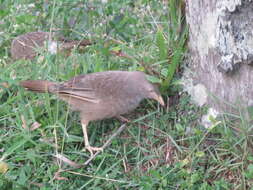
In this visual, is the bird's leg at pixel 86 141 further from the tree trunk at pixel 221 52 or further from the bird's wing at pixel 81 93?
the tree trunk at pixel 221 52

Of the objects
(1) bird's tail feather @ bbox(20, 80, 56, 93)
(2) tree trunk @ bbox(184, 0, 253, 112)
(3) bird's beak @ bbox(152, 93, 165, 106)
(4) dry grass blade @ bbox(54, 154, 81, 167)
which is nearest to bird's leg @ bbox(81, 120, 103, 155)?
(4) dry grass blade @ bbox(54, 154, 81, 167)

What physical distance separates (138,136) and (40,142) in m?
0.84

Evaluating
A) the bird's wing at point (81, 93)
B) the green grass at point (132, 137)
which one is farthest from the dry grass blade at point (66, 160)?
the bird's wing at point (81, 93)

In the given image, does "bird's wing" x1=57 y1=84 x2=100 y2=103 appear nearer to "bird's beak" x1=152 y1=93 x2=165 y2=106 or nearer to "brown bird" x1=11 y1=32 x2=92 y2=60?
"bird's beak" x1=152 y1=93 x2=165 y2=106

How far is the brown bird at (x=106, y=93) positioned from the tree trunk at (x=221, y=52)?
16.0 inches

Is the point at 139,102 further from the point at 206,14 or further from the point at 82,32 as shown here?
the point at 82,32

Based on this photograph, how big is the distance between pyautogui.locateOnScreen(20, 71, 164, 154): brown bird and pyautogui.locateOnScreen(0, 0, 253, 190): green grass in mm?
154

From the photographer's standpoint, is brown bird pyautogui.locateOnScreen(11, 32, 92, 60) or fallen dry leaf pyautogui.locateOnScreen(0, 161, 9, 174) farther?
brown bird pyautogui.locateOnScreen(11, 32, 92, 60)

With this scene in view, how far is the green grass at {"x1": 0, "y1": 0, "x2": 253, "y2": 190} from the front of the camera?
382 cm

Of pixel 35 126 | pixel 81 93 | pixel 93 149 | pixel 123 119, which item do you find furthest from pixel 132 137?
pixel 35 126

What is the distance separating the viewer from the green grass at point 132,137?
3816 mm

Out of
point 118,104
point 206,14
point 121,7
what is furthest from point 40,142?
point 121,7

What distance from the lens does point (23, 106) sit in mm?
4527

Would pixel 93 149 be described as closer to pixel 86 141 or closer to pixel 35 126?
pixel 86 141
